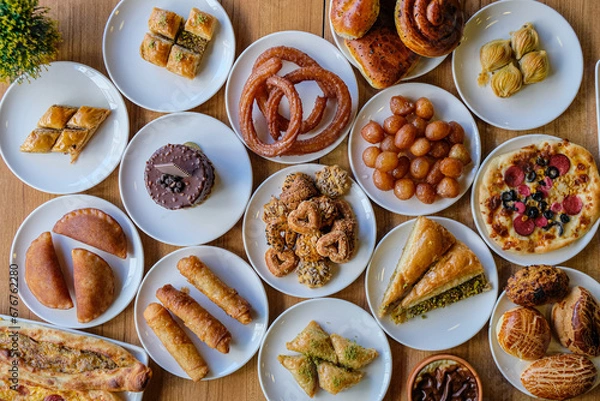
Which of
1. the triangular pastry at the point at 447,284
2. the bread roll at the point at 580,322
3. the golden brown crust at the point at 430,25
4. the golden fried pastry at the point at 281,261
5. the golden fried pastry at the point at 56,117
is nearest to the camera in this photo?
the golden brown crust at the point at 430,25

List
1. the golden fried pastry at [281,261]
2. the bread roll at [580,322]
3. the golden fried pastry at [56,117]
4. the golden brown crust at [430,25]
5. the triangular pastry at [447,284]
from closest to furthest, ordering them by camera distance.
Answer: the golden brown crust at [430,25], the bread roll at [580,322], the triangular pastry at [447,284], the golden fried pastry at [281,261], the golden fried pastry at [56,117]

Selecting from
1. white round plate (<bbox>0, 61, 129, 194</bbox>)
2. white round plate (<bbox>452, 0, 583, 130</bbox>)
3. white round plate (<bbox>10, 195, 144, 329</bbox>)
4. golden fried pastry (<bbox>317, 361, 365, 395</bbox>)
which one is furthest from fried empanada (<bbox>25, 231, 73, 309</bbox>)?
white round plate (<bbox>452, 0, 583, 130</bbox>)

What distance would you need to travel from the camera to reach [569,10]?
3.49m

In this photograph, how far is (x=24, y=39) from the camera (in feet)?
10.6

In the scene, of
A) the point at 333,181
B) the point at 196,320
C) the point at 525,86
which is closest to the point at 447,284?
the point at 333,181

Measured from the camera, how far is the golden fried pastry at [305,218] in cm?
328

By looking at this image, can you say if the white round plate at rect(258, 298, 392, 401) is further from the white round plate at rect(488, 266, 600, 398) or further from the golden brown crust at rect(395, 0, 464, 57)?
the golden brown crust at rect(395, 0, 464, 57)

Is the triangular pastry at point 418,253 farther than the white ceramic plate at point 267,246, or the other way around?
the white ceramic plate at point 267,246

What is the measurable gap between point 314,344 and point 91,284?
1502 millimetres

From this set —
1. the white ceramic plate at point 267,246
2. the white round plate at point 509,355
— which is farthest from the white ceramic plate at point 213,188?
the white round plate at point 509,355

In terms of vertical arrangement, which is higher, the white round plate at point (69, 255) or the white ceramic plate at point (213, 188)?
the white ceramic plate at point (213, 188)

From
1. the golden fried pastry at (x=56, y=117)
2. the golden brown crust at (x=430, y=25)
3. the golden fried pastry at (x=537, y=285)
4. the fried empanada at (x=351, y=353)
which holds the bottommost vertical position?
the fried empanada at (x=351, y=353)

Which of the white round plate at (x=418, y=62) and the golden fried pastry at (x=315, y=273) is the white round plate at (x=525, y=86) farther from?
the golden fried pastry at (x=315, y=273)

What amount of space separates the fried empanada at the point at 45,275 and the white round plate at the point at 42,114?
377 mm
